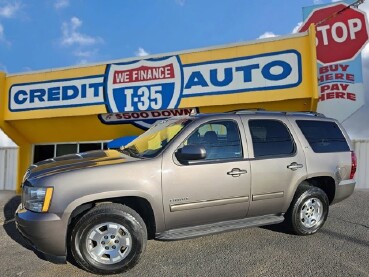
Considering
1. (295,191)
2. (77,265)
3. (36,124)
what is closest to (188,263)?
(77,265)

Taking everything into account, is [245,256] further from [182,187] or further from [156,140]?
[156,140]

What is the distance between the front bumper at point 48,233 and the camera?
10.9 ft

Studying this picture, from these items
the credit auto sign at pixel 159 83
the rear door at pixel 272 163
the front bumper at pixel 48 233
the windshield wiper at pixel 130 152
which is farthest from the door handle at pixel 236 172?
the credit auto sign at pixel 159 83

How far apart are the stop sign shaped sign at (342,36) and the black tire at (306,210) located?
7455mm

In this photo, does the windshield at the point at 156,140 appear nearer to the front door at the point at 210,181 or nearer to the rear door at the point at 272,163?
the front door at the point at 210,181

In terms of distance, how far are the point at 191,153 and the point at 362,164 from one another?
10039mm

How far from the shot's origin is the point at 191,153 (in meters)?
3.72

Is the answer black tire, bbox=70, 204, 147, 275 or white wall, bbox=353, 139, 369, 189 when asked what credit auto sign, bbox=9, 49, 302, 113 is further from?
black tire, bbox=70, 204, 147, 275

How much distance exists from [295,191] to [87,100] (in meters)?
8.60

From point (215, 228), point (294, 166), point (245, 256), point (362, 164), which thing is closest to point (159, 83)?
point (294, 166)

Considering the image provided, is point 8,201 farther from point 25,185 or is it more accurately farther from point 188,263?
point 188,263

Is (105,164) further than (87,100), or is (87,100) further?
(87,100)

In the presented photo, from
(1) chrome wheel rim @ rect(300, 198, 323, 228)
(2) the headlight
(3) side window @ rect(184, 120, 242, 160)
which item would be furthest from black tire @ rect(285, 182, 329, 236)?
(2) the headlight

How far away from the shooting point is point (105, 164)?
362 centimetres
